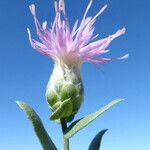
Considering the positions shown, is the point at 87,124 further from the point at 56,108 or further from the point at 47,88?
the point at 47,88

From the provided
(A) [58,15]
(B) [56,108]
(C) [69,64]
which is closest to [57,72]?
(C) [69,64]

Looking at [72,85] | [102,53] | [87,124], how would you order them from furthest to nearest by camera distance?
[102,53] < [72,85] < [87,124]

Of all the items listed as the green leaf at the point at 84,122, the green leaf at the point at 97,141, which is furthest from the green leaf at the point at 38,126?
the green leaf at the point at 97,141

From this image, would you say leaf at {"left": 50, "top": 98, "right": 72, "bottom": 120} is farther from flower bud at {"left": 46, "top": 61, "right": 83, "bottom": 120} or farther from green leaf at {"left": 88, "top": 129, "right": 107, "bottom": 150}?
green leaf at {"left": 88, "top": 129, "right": 107, "bottom": 150}

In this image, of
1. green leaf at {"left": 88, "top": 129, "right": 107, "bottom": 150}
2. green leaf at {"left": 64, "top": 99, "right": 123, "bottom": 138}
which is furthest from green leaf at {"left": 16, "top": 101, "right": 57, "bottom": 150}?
green leaf at {"left": 88, "top": 129, "right": 107, "bottom": 150}

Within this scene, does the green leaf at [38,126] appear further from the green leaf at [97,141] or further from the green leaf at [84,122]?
the green leaf at [97,141]
